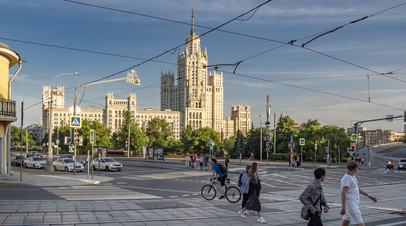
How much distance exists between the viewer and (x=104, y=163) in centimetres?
3859

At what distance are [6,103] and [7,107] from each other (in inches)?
10.9

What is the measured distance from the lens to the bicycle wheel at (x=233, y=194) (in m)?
15.6

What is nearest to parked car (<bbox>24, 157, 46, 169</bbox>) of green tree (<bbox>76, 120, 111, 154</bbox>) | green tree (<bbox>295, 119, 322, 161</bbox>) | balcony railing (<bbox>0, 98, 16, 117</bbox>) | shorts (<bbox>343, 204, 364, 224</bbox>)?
balcony railing (<bbox>0, 98, 16, 117</bbox>)

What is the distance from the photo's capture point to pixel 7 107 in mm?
25469

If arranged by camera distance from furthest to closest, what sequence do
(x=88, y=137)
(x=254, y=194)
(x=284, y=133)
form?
(x=88, y=137) → (x=284, y=133) → (x=254, y=194)

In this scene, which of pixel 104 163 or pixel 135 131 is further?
pixel 135 131

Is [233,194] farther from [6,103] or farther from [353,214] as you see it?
[6,103]

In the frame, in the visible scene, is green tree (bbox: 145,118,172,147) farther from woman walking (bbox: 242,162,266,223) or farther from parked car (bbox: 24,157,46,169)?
woman walking (bbox: 242,162,266,223)

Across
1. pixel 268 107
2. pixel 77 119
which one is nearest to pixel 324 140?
pixel 268 107

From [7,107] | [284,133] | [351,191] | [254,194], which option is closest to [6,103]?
[7,107]

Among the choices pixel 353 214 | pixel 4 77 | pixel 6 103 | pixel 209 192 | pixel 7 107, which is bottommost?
pixel 209 192

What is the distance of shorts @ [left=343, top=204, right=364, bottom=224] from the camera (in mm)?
7472

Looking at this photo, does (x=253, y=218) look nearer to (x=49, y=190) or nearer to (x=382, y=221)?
(x=382, y=221)

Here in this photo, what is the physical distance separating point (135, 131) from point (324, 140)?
48.4 meters
